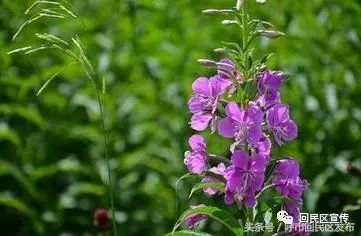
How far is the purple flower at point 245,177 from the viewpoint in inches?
102

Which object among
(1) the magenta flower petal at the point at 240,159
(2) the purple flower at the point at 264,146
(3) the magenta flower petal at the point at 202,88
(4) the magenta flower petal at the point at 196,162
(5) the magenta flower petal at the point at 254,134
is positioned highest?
(3) the magenta flower petal at the point at 202,88

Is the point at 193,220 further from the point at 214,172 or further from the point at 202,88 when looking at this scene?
the point at 202,88

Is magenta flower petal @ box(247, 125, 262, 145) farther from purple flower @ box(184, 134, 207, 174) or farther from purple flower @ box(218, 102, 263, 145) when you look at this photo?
purple flower @ box(184, 134, 207, 174)

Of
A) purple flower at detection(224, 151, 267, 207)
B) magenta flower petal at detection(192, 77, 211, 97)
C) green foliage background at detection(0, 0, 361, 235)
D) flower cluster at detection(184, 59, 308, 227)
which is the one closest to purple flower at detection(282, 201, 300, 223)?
flower cluster at detection(184, 59, 308, 227)

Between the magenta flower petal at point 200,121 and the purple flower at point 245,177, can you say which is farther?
the magenta flower petal at point 200,121

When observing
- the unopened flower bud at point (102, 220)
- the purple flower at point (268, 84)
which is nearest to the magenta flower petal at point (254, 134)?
the purple flower at point (268, 84)

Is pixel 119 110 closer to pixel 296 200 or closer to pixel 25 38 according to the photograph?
pixel 25 38

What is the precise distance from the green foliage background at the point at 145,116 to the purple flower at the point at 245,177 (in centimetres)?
277

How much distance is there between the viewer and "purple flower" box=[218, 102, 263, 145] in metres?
2.59

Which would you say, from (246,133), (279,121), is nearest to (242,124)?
(246,133)

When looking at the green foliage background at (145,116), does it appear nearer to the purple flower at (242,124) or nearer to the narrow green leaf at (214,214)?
the narrow green leaf at (214,214)

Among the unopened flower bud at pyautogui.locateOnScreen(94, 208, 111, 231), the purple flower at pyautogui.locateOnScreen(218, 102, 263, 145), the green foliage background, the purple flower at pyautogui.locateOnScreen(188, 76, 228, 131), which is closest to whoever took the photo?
the purple flower at pyautogui.locateOnScreen(218, 102, 263, 145)

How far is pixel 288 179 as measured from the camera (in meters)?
2.67

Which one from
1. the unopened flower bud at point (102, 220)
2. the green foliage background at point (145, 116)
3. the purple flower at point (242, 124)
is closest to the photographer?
the purple flower at point (242, 124)
